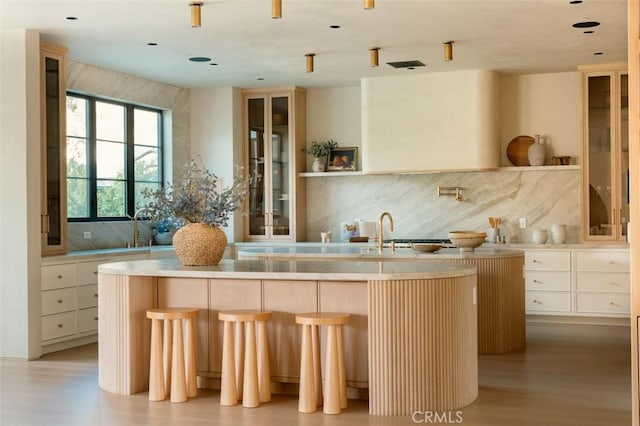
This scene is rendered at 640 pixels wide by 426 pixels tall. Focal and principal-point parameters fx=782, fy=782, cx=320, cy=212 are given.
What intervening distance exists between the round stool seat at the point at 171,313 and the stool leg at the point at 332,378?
37.6 inches

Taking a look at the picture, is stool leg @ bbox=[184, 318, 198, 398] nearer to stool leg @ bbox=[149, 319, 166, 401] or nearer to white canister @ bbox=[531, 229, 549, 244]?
stool leg @ bbox=[149, 319, 166, 401]

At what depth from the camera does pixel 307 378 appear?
15.2 ft

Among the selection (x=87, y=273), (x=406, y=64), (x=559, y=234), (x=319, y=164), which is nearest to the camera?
(x=87, y=273)

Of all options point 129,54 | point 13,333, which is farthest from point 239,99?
point 13,333

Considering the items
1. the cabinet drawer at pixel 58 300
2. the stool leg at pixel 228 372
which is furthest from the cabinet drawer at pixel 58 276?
the stool leg at pixel 228 372

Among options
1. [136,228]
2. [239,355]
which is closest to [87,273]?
[136,228]

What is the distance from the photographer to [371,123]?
8648mm

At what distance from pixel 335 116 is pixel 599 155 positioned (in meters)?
3.05

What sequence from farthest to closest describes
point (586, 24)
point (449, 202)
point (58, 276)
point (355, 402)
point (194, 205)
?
1. point (449, 202)
2. point (58, 276)
3. point (586, 24)
4. point (194, 205)
5. point (355, 402)

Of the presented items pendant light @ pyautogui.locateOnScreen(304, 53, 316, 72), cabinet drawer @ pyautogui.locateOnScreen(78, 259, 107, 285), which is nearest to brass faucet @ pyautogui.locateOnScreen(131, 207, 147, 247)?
cabinet drawer @ pyautogui.locateOnScreen(78, 259, 107, 285)

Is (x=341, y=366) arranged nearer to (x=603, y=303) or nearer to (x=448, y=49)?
(x=448, y=49)

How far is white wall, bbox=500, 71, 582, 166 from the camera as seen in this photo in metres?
8.52

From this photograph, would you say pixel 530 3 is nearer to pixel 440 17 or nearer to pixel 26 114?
pixel 440 17

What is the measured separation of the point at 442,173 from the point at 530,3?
340cm
